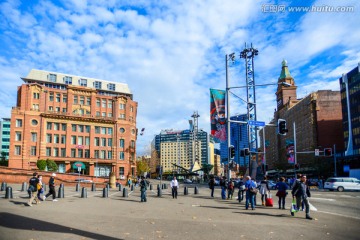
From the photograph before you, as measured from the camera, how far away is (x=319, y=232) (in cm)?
1000

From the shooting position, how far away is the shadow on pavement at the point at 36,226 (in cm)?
909

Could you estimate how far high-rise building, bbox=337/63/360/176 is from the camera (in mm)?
→ 69000

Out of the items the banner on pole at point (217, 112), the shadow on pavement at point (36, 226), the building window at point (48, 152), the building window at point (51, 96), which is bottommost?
the shadow on pavement at point (36, 226)

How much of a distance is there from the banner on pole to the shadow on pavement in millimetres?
15547

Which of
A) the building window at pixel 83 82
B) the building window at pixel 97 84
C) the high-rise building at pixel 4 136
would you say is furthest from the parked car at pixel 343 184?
the high-rise building at pixel 4 136

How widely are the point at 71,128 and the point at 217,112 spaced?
55266 mm

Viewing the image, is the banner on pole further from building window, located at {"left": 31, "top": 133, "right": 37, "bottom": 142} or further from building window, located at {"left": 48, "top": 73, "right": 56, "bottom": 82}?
building window, located at {"left": 48, "top": 73, "right": 56, "bottom": 82}

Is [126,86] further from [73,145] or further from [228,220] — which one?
[228,220]

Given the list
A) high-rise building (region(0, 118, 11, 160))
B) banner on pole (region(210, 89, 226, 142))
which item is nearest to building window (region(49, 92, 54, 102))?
banner on pole (region(210, 89, 226, 142))

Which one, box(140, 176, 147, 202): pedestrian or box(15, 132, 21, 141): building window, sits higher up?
box(15, 132, 21, 141): building window

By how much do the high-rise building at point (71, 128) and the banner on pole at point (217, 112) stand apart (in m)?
47.6

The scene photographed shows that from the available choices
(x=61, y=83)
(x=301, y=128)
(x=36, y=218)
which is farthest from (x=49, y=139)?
(x=301, y=128)

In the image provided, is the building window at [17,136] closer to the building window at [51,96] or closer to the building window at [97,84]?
the building window at [51,96]

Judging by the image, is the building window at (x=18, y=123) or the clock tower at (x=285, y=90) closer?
the building window at (x=18, y=123)
